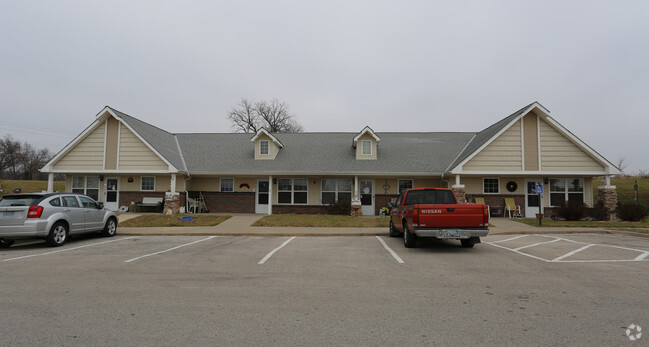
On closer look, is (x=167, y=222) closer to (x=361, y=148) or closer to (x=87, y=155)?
(x=87, y=155)

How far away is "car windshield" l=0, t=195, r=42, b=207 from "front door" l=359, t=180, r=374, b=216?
1602 cm

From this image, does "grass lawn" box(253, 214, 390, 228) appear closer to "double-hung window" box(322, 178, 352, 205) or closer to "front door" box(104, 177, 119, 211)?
"double-hung window" box(322, 178, 352, 205)

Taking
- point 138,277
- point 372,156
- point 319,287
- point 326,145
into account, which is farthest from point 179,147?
point 319,287

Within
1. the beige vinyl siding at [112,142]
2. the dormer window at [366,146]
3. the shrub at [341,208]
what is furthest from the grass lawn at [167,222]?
the dormer window at [366,146]

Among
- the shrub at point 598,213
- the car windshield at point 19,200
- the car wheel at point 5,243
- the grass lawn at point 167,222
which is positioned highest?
the car windshield at point 19,200

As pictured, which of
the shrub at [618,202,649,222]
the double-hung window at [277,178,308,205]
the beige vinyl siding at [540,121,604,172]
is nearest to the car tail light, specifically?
the double-hung window at [277,178,308,205]

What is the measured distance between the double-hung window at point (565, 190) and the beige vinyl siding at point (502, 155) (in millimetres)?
3384

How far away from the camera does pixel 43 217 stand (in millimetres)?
10359

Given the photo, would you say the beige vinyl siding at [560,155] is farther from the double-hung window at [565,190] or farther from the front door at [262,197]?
the front door at [262,197]

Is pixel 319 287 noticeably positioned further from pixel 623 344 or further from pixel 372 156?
pixel 372 156

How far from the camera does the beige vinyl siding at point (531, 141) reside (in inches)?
784

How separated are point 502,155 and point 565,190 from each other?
495cm

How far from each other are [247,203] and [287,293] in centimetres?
1771

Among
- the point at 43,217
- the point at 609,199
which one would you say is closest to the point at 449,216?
the point at 43,217
